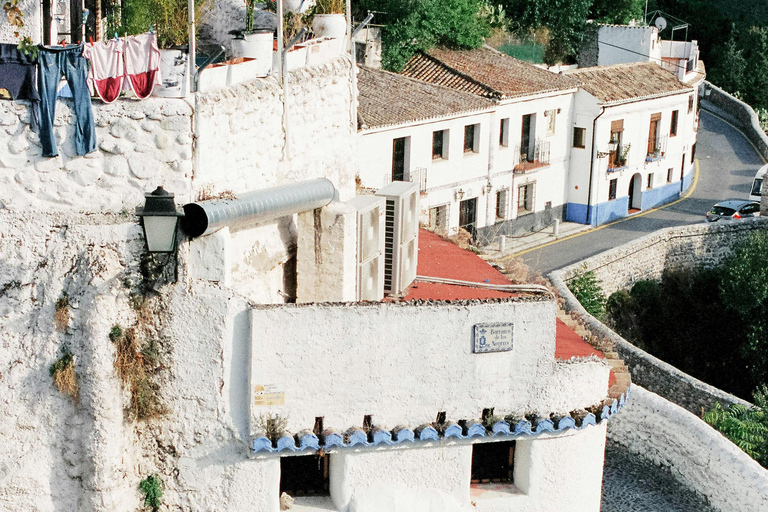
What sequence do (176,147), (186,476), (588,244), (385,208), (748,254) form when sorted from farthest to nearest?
(588,244), (748,254), (385,208), (186,476), (176,147)

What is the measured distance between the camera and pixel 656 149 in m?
47.8

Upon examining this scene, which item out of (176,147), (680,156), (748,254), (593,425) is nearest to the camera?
(176,147)

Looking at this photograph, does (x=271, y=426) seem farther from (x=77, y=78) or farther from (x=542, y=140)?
(x=542, y=140)

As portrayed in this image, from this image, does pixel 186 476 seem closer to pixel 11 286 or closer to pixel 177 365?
pixel 177 365

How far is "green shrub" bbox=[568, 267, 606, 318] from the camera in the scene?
1345 inches

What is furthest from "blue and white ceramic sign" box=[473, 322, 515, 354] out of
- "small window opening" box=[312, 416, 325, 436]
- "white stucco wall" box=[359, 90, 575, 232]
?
"white stucco wall" box=[359, 90, 575, 232]

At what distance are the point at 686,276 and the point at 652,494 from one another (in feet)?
74.8

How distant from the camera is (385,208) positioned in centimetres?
1391

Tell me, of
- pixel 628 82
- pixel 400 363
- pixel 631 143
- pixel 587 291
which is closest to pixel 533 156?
pixel 631 143

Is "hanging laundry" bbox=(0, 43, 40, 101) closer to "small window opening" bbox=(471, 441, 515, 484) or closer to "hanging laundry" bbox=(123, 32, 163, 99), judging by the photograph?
"hanging laundry" bbox=(123, 32, 163, 99)

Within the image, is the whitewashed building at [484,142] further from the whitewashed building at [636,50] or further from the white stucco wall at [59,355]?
the white stucco wall at [59,355]

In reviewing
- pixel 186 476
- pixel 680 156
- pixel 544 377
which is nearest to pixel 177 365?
pixel 186 476

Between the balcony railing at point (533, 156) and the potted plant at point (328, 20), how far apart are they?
27.5 meters

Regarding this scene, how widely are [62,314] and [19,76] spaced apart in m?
2.15
